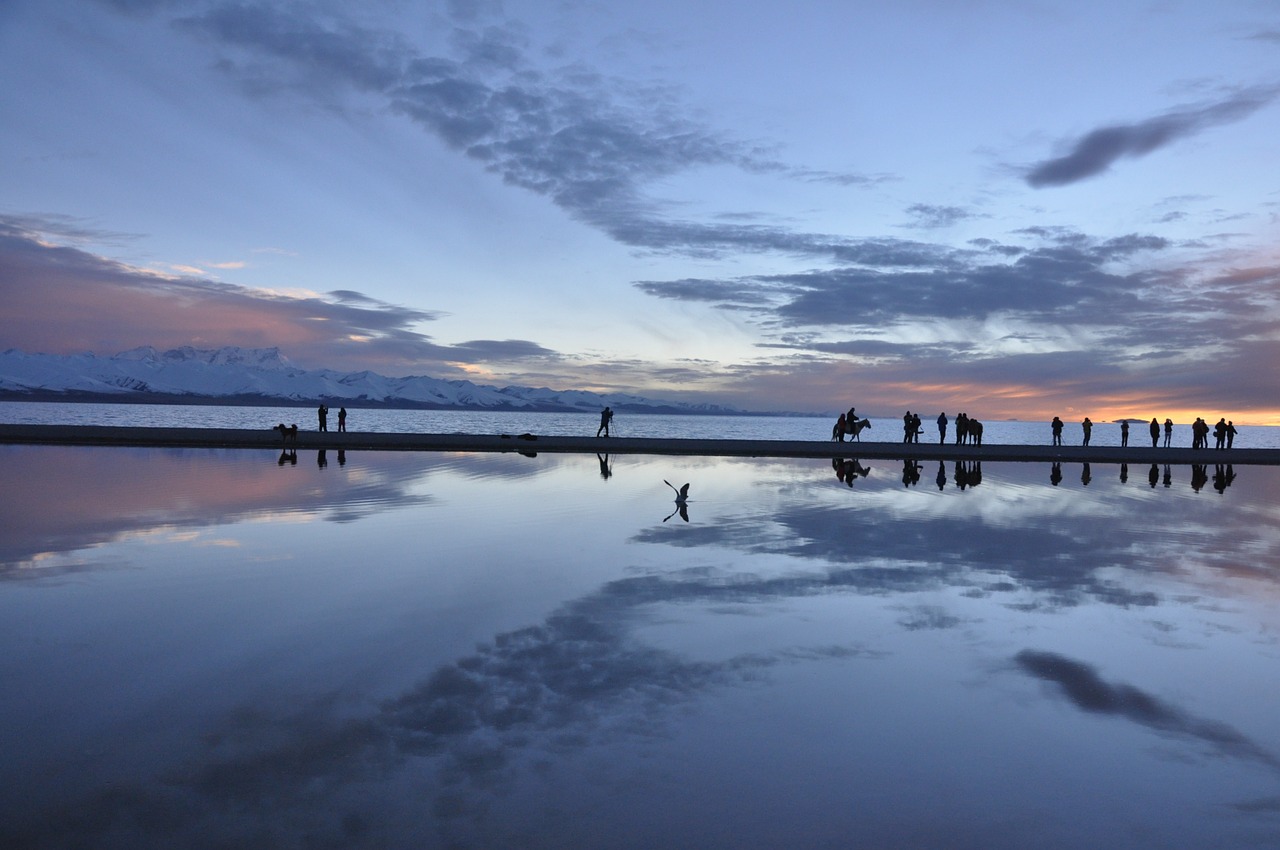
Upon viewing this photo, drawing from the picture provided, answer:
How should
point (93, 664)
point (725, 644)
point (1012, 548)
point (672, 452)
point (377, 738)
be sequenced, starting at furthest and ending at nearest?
point (672, 452) → point (1012, 548) → point (725, 644) → point (93, 664) → point (377, 738)

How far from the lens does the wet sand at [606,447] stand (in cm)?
4059

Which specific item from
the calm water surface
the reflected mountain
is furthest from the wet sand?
the calm water surface

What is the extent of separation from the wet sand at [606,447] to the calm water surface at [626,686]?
2575 centimetres

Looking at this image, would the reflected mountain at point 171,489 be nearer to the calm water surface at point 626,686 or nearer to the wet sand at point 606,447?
the calm water surface at point 626,686

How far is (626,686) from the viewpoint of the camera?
22.3 ft

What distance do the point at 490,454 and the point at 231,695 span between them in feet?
105

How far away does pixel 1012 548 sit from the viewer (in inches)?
551

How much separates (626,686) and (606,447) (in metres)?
35.9

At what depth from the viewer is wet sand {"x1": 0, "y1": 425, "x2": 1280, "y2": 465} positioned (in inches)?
1598

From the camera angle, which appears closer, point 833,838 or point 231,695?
point 833,838

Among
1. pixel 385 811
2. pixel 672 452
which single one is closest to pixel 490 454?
pixel 672 452

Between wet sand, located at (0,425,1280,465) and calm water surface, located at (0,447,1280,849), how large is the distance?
1014 inches

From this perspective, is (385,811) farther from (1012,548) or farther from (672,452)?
(672,452)

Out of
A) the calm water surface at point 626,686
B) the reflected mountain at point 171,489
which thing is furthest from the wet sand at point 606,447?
the calm water surface at point 626,686
